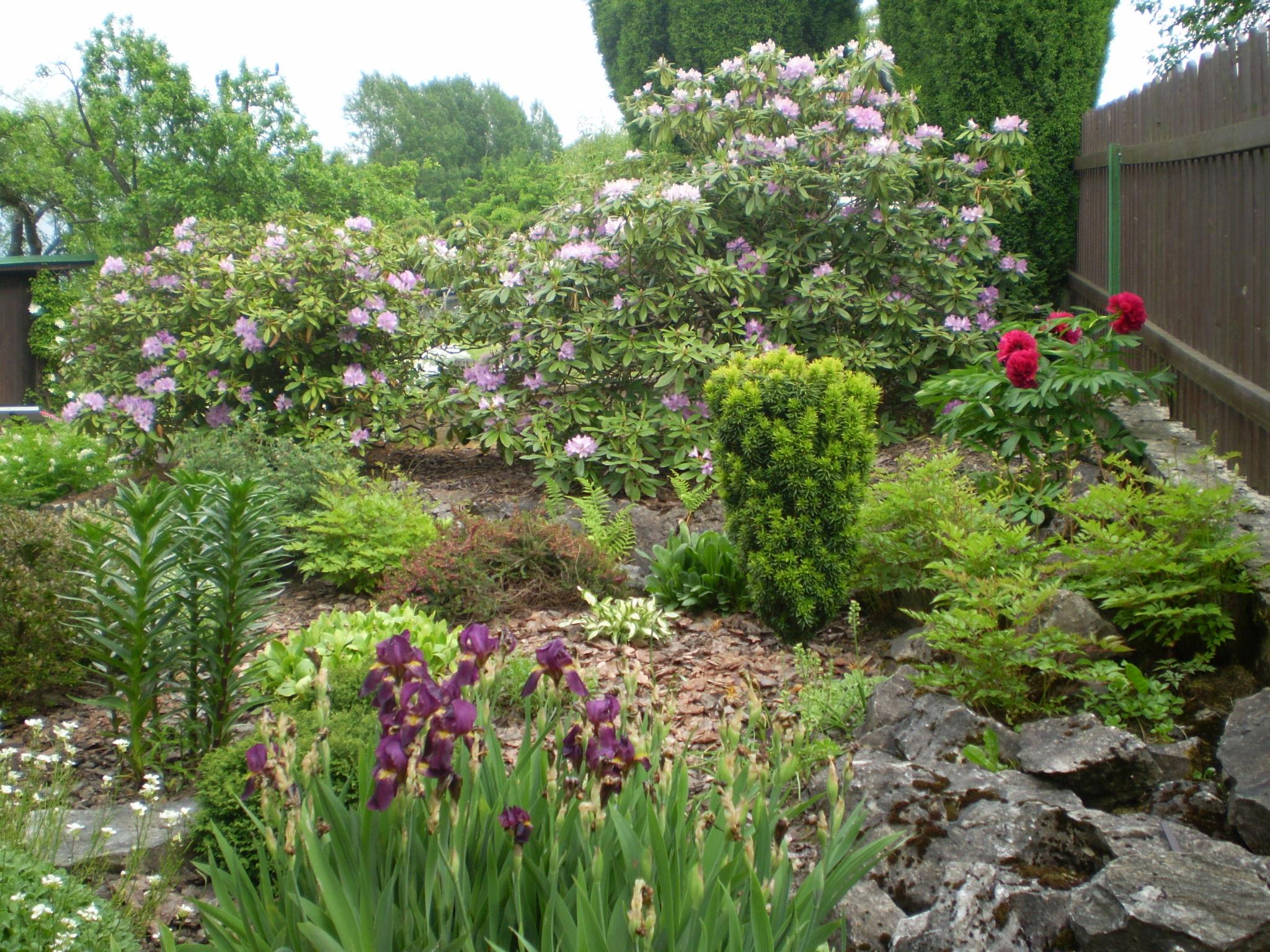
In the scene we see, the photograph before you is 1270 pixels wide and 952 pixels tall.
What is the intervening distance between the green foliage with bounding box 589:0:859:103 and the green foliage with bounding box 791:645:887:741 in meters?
12.9

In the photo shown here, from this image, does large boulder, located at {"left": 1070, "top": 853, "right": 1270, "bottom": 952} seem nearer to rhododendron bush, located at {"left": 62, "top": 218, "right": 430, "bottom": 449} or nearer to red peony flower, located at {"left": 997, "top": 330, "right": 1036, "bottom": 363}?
red peony flower, located at {"left": 997, "top": 330, "right": 1036, "bottom": 363}

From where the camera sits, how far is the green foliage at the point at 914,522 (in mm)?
4398

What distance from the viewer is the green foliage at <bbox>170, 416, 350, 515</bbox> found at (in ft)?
20.6

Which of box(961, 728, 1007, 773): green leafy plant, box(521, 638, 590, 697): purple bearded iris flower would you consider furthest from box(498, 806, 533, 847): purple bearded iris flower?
box(961, 728, 1007, 773): green leafy plant

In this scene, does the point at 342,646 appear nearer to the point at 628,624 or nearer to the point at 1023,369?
the point at 628,624

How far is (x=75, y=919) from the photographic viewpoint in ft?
7.22

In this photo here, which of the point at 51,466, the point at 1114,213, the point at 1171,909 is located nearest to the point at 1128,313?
the point at 1114,213

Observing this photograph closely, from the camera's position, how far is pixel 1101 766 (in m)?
2.83

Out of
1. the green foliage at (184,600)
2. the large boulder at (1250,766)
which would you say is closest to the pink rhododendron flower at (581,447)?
the green foliage at (184,600)

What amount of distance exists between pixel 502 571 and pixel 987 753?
9.02 feet

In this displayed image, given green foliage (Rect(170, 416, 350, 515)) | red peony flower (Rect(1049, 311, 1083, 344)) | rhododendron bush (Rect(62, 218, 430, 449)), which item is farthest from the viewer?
rhododendron bush (Rect(62, 218, 430, 449))

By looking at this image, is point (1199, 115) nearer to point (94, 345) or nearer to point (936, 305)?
point (936, 305)

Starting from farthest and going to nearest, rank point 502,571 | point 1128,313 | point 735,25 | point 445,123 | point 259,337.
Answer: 1. point 445,123
2. point 735,25
3. point 259,337
4. point 1128,313
5. point 502,571

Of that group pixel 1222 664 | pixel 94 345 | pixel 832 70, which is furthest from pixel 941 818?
pixel 94 345
